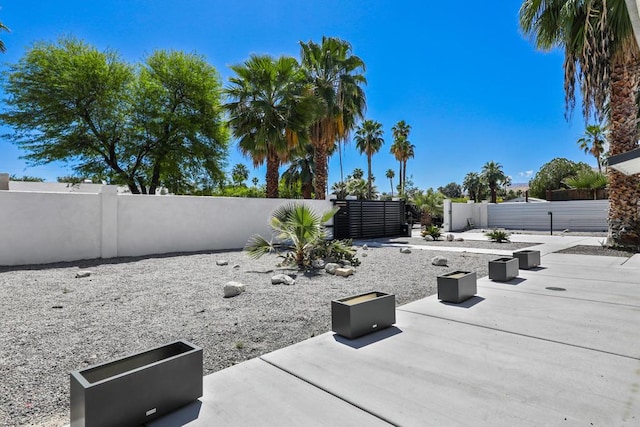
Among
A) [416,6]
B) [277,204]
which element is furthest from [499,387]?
[416,6]

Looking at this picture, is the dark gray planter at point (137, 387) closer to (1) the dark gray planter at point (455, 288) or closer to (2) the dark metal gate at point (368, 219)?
(1) the dark gray planter at point (455, 288)

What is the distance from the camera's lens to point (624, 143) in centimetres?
986

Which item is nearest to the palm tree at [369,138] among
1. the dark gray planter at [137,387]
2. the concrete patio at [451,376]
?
the concrete patio at [451,376]

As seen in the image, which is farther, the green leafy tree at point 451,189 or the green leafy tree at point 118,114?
the green leafy tree at point 451,189

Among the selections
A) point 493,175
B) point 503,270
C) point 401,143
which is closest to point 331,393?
point 503,270

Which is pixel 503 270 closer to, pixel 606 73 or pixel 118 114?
pixel 606 73

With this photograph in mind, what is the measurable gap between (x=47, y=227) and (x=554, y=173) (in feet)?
147

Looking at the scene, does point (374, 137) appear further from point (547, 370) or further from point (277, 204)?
point (547, 370)

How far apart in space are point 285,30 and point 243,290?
43.9ft

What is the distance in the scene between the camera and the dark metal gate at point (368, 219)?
48.7 feet

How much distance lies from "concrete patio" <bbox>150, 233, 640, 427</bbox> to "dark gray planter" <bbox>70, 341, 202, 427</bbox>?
0.11 meters

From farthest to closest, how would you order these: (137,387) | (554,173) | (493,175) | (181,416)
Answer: (493,175) < (554,173) < (181,416) < (137,387)

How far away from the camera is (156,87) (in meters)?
15.8

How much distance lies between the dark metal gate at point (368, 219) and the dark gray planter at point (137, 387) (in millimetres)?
12602
